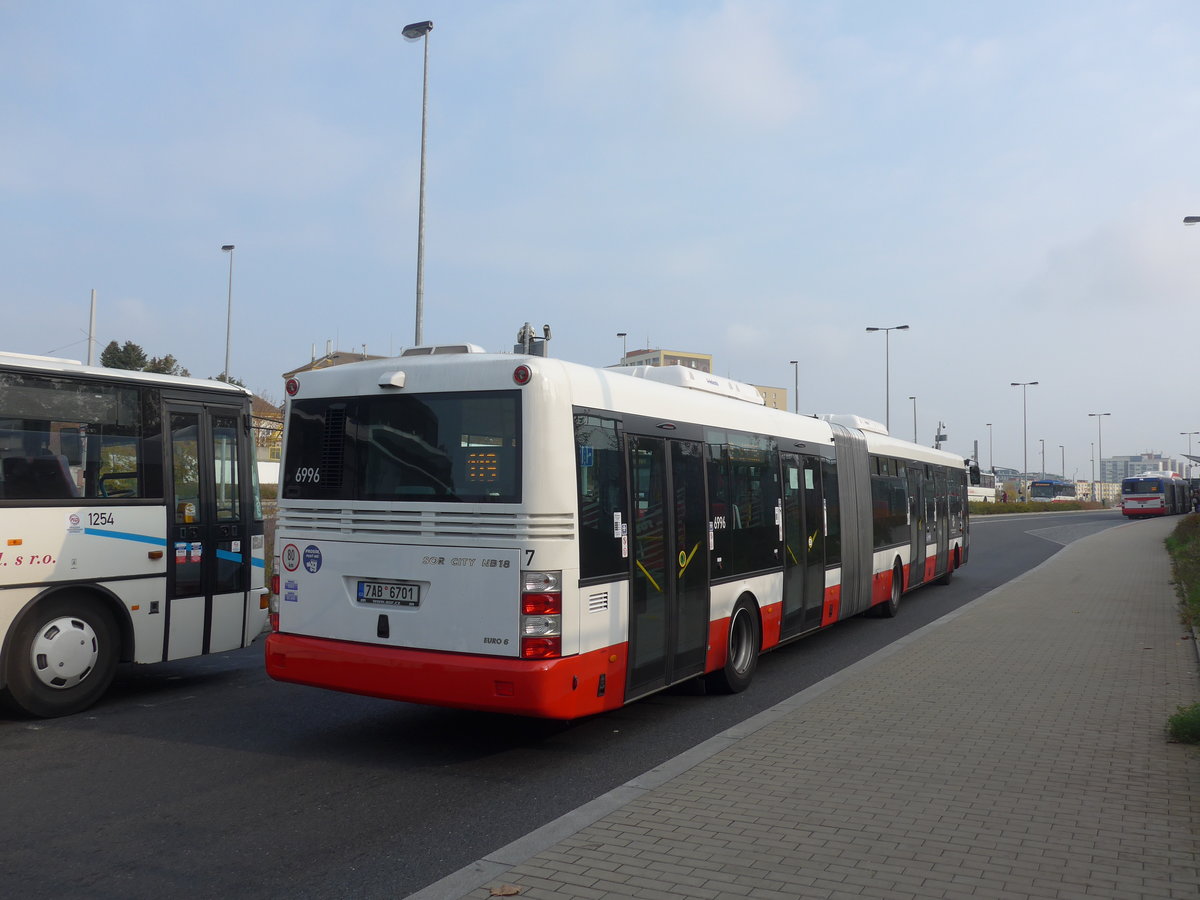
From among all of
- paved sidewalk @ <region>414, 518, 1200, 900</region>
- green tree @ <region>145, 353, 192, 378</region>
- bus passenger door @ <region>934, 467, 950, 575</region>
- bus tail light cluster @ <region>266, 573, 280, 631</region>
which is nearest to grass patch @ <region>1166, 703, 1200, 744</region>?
paved sidewalk @ <region>414, 518, 1200, 900</region>

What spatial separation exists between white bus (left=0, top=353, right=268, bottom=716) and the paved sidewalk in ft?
16.0

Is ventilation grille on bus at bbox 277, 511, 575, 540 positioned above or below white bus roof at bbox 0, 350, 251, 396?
below

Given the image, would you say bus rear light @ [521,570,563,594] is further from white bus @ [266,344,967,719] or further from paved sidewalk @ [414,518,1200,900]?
paved sidewalk @ [414,518,1200,900]

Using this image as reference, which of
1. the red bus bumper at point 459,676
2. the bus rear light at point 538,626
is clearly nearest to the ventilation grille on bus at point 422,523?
the bus rear light at point 538,626

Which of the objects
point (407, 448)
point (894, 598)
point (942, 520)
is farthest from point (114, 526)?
point (942, 520)

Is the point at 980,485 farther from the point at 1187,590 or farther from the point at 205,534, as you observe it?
the point at 205,534

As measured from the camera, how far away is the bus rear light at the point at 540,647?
6594 mm

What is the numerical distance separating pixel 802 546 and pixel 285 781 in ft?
21.4

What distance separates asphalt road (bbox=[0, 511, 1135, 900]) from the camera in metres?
4.97

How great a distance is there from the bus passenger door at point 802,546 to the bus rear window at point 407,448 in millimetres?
4869

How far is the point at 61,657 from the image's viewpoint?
8234 millimetres

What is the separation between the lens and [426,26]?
19.5m

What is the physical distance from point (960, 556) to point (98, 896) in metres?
20.0

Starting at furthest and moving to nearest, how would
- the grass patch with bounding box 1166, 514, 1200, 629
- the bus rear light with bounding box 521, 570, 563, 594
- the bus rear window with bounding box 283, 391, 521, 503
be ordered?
1. the grass patch with bounding box 1166, 514, 1200, 629
2. the bus rear window with bounding box 283, 391, 521, 503
3. the bus rear light with bounding box 521, 570, 563, 594
